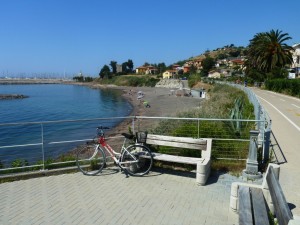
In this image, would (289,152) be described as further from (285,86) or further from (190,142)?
(285,86)

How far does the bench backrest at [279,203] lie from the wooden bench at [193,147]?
2.01 meters

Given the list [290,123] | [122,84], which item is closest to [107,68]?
[122,84]

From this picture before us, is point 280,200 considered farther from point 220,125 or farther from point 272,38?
point 272,38

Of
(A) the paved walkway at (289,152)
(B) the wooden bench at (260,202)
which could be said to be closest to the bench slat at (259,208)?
(B) the wooden bench at (260,202)

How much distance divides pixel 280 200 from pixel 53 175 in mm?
5465

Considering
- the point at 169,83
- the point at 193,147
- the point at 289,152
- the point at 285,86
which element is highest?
the point at 285,86

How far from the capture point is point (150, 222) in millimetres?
5207

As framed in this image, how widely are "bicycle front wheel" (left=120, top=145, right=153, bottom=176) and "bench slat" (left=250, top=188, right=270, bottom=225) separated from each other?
111 inches

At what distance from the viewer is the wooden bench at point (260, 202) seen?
12.1 feet

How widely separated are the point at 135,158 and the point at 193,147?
1390mm

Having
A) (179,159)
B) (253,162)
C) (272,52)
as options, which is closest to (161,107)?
(272,52)

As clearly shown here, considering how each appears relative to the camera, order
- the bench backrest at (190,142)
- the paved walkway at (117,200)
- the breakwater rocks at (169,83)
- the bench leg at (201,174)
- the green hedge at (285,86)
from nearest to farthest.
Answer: the paved walkway at (117,200) < the bench leg at (201,174) < the bench backrest at (190,142) < the green hedge at (285,86) < the breakwater rocks at (169,83)

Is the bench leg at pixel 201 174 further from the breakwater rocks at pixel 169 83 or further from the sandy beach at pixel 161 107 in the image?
the breakwater rocks at pixel 169 83

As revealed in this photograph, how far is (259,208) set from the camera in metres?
4.64
